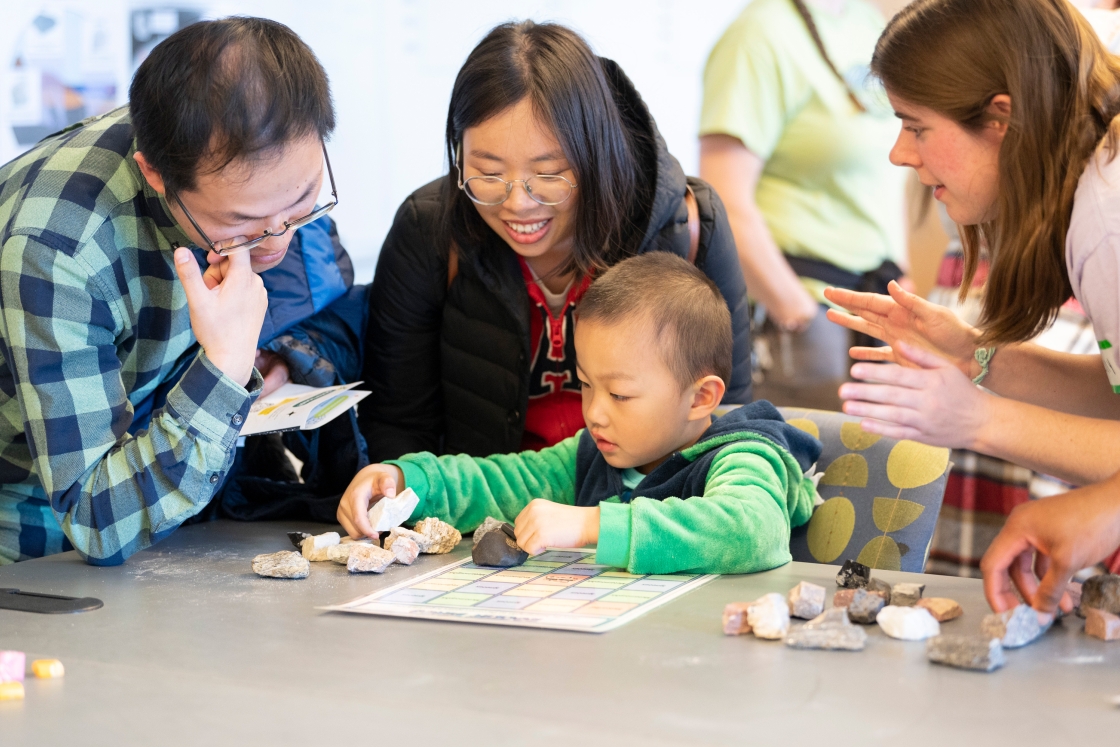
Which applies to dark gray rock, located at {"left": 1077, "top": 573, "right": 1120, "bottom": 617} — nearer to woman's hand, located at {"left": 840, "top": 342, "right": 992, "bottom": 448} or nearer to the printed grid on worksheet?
woman's hand, located at {"left": 840, "top": 342, "right": 992, "bottom": 448}

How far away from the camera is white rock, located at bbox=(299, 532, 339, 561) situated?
4.82ft

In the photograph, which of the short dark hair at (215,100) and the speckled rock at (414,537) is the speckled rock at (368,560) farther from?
the short dark hair at (215,100)

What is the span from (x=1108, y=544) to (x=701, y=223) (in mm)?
1009

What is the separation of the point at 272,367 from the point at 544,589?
82 centimetres

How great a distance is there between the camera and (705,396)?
160 cm

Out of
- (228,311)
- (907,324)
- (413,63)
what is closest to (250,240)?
(228,311)

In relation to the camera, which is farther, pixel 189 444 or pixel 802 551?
pixel 802 551

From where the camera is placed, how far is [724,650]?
1042 mm

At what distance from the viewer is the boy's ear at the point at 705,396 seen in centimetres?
159

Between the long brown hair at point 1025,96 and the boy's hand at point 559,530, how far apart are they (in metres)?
0.57

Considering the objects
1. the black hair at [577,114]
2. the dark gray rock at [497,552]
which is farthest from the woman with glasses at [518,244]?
the dark gray rock at [497,552]

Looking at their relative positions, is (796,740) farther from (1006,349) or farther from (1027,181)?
(1006,349)

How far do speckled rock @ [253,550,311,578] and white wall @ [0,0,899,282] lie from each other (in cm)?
228

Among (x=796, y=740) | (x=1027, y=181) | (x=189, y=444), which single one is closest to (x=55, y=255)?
(x=189, y=444)
